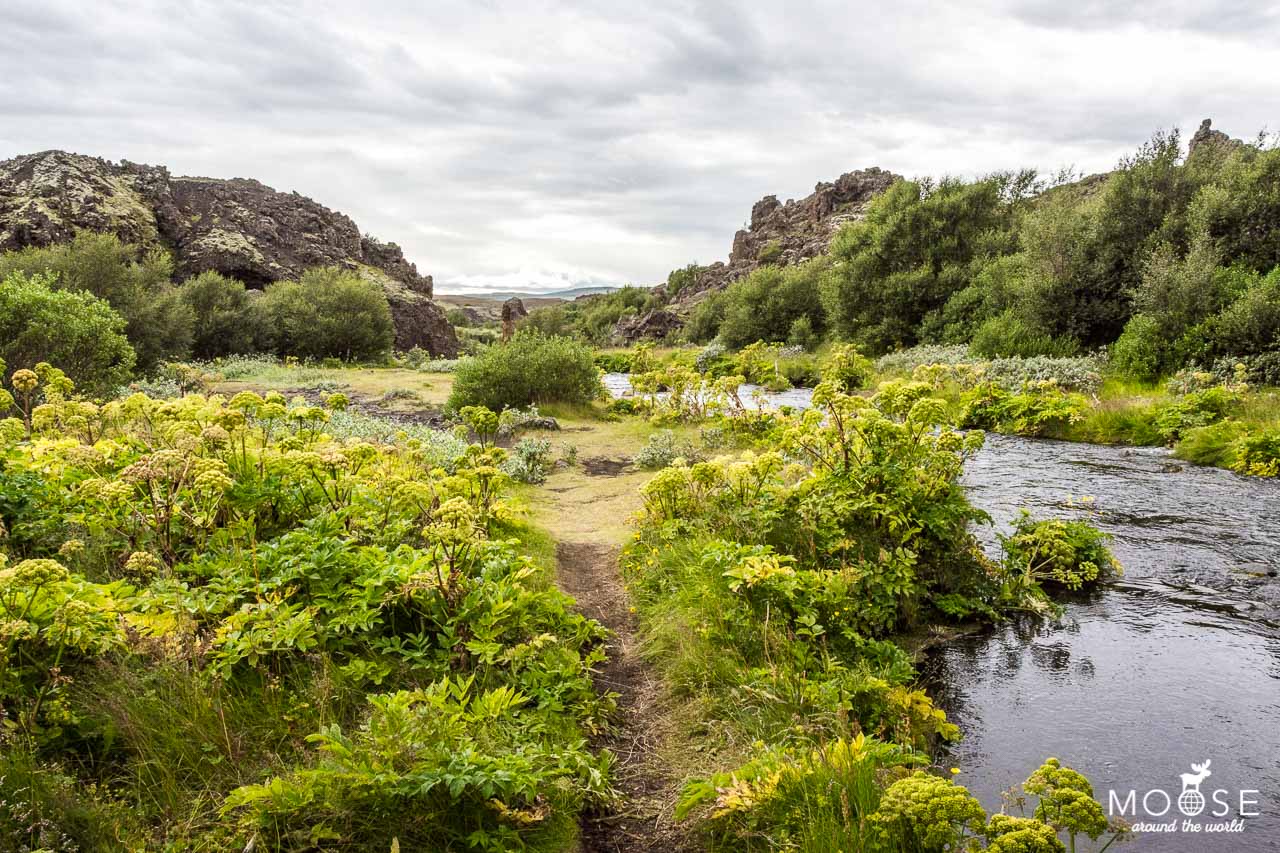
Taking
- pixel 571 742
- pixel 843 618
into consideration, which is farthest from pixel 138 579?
pixel 843 618

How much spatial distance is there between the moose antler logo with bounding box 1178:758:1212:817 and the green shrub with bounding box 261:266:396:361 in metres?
35.7

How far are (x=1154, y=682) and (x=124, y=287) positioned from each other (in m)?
30.4

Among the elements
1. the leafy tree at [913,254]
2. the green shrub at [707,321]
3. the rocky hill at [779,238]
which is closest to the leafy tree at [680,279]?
the rocky hill at [779,238]

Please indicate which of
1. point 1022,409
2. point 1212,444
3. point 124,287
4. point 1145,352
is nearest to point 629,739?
point 1212,444

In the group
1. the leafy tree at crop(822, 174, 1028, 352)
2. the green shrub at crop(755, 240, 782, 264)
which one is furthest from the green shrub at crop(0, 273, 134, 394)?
the green shrub at crop(755, 240, 782, 264)

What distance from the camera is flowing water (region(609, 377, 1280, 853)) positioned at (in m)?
3.89

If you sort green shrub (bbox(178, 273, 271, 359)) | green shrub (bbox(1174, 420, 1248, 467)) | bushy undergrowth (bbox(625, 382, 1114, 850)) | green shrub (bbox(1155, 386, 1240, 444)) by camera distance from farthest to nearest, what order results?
green shrub (bbox(178, 273, 271, 359)) < green shrub (bbox(1155, 386, 1240, 444)) < green shrub (bbox(1174, 420, 1248, 467)) < bushy undergrowth (bbox(625, 382, 1114, 850))

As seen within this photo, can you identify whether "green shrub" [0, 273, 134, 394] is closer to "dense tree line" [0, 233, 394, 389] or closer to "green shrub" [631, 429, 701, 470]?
"dense tree line" [0, 233, 394, 389]

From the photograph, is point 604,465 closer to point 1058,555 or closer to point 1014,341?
point 1058,555

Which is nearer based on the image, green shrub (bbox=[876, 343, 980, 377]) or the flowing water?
the flowing water

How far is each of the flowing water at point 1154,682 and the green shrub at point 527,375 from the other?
38.7ft

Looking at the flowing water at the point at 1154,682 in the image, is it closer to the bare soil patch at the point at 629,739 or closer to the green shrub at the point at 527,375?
the bare soil patch at the point at 629,739

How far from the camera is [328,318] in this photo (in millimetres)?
34875

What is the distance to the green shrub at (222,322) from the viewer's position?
3150 centimetres
